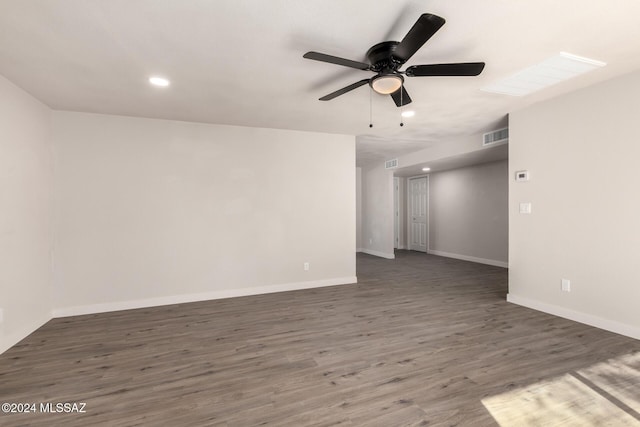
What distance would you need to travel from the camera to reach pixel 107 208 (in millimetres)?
3969

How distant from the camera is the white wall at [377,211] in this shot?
7.71 m

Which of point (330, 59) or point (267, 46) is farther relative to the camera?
point (267, 46)

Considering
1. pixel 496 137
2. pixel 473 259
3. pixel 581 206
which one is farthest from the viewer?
pixel 473 259

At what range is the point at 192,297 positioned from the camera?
4.33 m

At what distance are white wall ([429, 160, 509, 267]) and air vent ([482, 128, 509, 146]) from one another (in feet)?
6.47

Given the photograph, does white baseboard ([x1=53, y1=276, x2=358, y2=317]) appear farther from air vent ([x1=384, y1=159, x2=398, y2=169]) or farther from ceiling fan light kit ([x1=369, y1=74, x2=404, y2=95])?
ceiling fan light kit ([x1=369, y1=74, x2=404, y2=95])

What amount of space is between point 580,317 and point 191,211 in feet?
16.2

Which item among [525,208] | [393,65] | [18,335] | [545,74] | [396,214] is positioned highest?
[545,74]

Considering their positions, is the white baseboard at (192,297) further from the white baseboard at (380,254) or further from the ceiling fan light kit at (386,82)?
the ceiling fan light kit at (386,82)

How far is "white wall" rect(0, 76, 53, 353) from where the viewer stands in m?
2.87

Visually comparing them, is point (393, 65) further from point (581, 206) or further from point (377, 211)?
point (377, 211)

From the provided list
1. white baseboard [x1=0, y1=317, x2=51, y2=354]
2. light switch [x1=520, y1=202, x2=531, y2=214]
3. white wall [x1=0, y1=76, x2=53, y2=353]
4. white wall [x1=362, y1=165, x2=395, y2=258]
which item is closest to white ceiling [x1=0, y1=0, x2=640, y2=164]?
white wall [x1=0, y1=76, x2=53, y2=353]

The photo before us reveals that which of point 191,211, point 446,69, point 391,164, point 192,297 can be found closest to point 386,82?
point 446,69

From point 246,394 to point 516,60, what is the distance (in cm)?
340
